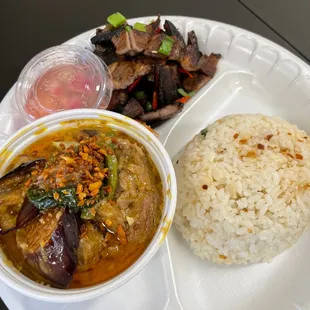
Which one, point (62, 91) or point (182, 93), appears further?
point (182, 93)

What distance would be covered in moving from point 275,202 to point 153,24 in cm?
126

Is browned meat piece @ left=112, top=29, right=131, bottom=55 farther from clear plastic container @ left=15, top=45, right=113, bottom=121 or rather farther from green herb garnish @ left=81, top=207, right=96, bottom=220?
green herb garnish @ left=81, top=207, right=96, bottom=220

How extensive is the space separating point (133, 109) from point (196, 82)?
1.42ft

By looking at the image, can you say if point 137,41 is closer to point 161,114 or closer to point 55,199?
point 161,114

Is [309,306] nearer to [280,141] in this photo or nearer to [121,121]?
[280,141]

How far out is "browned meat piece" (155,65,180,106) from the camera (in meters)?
2.20

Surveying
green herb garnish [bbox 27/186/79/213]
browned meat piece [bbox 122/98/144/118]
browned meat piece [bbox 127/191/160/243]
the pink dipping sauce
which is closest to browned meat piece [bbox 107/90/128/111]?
browned meat piece [bbox 122/98/144/118]

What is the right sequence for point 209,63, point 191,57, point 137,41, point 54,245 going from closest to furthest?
point 54,245 < point 137,41 < point 191,57 < point 209,63

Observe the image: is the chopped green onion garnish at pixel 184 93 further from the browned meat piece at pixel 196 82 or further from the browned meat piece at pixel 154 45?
the browned meat piece at pixel 154 45

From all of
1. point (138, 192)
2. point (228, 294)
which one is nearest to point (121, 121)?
point (138, 192)

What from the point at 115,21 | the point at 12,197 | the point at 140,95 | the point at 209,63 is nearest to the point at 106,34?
the point at 115,21

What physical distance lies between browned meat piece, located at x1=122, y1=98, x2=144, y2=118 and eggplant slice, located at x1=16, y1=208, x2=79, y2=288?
841 millimetres

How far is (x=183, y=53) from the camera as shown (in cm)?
228

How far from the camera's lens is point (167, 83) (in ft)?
7.30
